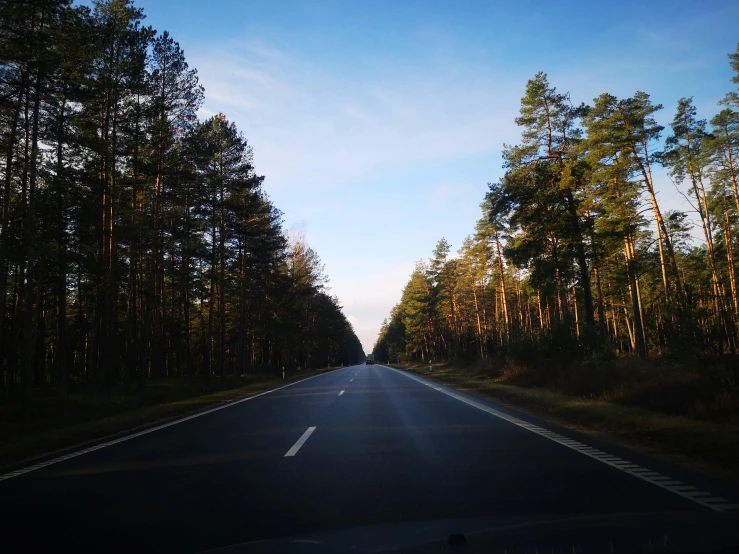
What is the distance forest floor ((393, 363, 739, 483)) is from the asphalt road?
2.89 ft

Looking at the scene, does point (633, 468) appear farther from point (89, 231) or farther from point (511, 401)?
point (89, 231)

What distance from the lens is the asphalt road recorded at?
5055 mm

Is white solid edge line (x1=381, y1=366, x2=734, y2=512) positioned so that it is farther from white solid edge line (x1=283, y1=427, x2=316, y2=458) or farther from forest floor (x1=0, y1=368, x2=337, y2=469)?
forest floor (x1=0, y1=368, x2=337, y2=469)

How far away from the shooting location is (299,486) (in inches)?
258

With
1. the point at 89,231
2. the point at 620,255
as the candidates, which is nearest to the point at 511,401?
the point at 89,231

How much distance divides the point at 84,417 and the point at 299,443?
9789 mm

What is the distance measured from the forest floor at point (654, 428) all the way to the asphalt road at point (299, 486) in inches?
34.6

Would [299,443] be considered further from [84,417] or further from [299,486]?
[84,417]

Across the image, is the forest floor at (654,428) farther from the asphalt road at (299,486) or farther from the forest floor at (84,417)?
the forest floor at (84,417)

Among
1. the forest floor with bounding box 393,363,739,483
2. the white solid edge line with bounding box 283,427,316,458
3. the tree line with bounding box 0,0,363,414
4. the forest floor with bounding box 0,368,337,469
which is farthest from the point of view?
the tree line with bounding box 0,0,363,414

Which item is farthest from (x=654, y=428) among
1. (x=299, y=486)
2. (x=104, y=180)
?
(x=104, y=180)

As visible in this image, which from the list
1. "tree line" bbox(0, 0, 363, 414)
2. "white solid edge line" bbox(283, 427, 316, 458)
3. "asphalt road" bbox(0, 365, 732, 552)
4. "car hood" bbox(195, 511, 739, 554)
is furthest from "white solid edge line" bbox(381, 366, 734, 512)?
"tree line" bbox(0, 0, 363, 414)

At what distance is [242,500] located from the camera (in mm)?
5965

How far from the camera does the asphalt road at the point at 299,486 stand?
5055 millimetres
